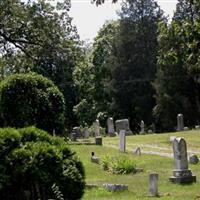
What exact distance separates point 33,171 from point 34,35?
74.1 feet

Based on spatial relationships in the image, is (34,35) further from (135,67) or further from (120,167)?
(135,67)

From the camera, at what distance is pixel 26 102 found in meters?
22.1

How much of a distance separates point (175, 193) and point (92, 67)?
194 feet

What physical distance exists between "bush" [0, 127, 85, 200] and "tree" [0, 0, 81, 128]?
69.7ft

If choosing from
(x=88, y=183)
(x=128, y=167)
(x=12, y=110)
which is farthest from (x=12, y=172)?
(x=12, y=110)

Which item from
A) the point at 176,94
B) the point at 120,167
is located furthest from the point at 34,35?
the point at 176,94

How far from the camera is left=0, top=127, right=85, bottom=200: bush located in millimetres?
10445

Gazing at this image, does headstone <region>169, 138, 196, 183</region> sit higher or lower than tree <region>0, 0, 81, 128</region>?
lower

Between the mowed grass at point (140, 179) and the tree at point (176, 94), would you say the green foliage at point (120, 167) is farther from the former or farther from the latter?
the tree at point (176, 94)

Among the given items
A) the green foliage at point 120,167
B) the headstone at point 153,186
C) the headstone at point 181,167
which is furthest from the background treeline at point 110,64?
the headstone at point 153,186

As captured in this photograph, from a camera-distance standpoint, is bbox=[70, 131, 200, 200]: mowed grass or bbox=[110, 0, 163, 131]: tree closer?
bbox=[70, 131, 200, 200]: mowed grass

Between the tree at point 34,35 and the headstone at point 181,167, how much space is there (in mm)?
16339

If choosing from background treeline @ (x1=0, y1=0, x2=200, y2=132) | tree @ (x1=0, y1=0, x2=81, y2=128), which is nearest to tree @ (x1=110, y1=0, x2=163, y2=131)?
background treeline @ (x1=0, y1=0, x2=200, y2=132)

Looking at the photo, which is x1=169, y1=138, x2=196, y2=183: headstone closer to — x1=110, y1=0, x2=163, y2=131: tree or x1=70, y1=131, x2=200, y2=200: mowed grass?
x1=70, y1=131, x2=200, y2=200: mowed grass
